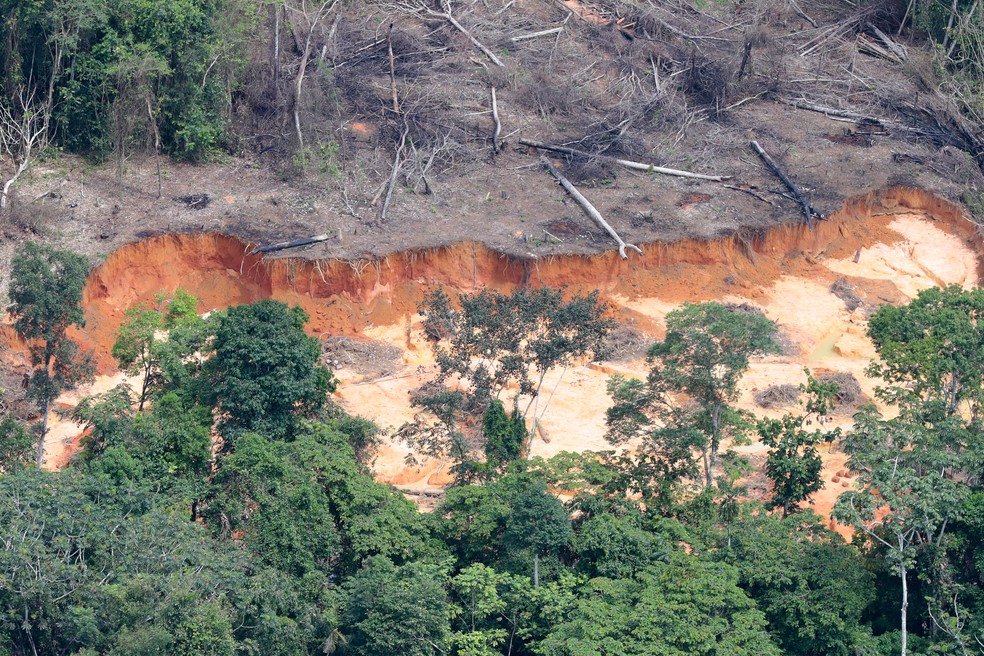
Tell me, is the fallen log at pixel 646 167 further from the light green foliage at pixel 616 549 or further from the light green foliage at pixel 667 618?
the light green foliage at pixel 667 618

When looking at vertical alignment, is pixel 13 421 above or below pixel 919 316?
below

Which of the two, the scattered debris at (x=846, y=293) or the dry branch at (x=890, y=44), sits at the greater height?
the dry branch at (x=890, y=44)

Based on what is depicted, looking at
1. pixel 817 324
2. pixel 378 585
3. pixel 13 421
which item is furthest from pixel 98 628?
pixel 817 324

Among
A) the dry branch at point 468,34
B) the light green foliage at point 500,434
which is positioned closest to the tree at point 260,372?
the light green foliage at point 500,434

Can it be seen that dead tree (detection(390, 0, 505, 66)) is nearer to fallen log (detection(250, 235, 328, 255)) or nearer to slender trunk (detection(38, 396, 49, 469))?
fallen log (detection(250, 235, 328, 255))

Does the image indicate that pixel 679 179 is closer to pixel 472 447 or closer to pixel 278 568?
pixel 472 447

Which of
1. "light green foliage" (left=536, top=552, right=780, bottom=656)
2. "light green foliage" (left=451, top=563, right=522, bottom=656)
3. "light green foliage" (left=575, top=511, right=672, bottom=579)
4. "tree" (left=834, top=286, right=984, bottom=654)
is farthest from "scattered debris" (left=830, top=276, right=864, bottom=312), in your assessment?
"light green foliage" (left=451, top=563, right=522, bottom=656)
